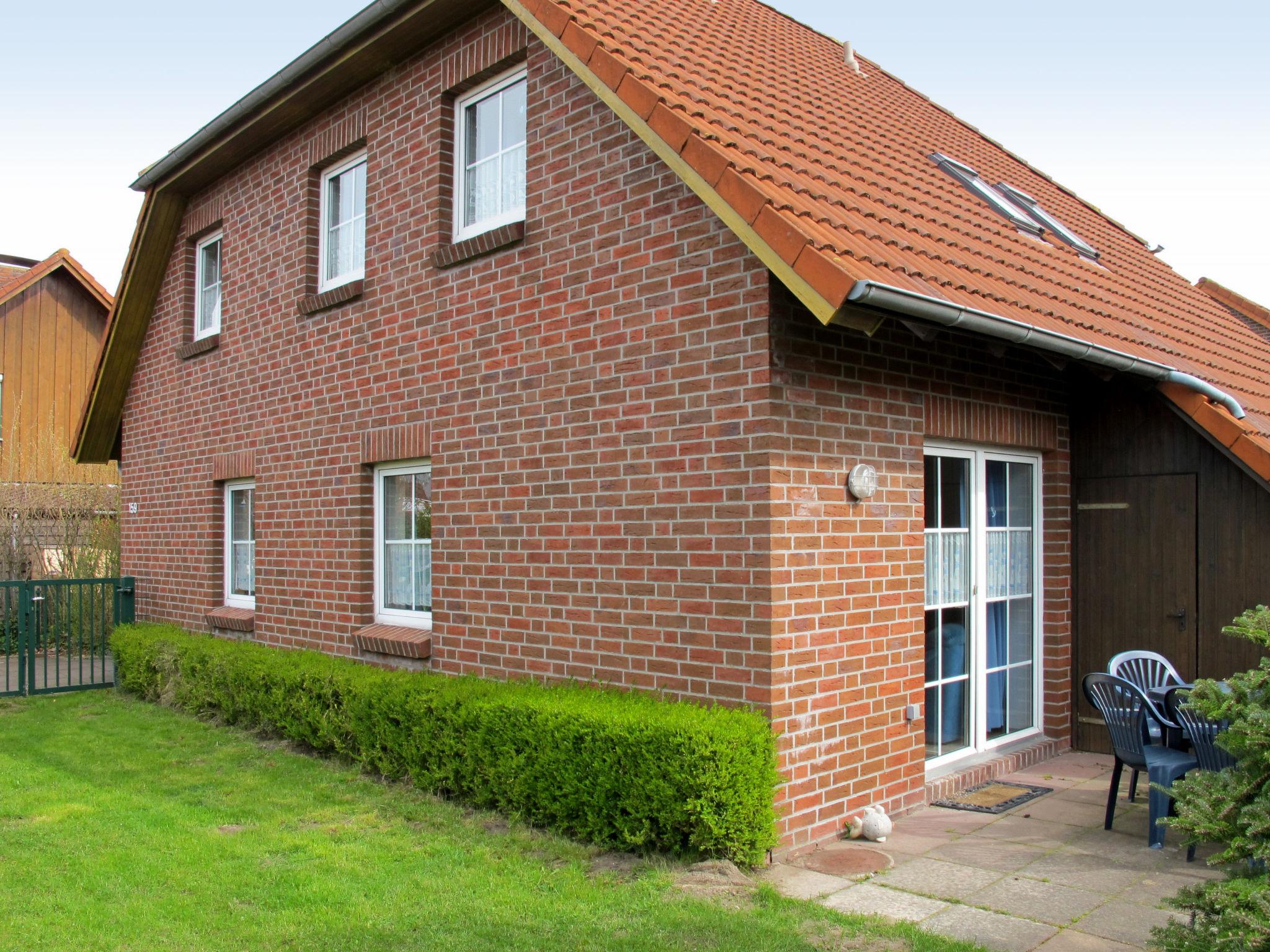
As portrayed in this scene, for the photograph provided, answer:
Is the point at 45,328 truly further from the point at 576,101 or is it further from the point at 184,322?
the point at 576,101

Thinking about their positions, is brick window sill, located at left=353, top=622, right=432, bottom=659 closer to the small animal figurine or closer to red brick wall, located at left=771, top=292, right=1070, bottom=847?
red brick wall, located at left=771, top=292, right=1070, bottom=847

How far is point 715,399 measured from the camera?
5609mm

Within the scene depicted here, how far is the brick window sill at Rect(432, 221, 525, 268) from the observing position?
275 inches

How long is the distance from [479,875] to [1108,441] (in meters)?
5.47

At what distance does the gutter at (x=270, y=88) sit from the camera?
7914mm

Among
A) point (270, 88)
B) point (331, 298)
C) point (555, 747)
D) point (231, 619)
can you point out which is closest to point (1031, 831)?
point (555, 747)

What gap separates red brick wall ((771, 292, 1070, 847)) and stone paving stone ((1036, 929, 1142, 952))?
1.48 m

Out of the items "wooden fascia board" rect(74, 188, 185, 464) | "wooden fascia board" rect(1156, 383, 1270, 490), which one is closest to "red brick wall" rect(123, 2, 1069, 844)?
"wooden fascia board" rect(1156, 383, 1270, 490)

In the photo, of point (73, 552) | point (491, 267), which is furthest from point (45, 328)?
point (491, 267)

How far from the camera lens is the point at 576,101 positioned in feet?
21.8

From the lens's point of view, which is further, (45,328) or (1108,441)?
(45,328)

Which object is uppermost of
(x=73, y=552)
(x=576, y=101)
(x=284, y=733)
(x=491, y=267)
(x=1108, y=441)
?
(x=576, y=101)

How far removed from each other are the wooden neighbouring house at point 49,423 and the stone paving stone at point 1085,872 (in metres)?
15.0

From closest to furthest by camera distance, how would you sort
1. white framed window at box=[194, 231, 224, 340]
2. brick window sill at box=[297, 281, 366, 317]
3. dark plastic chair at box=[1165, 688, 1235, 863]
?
dark plastic chair at box=[1165, 688, 1235, 863]
brick window sill at box=[297, 281, 366, 317]
white framed window at box=[194, 231, 224, 340]
